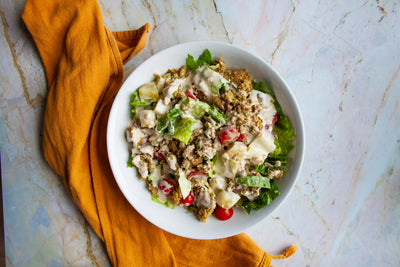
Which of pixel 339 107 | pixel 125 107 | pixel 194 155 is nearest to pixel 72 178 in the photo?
pixel 125 107

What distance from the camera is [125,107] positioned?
2.18 meters

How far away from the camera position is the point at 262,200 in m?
2.17

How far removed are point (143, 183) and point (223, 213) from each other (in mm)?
618

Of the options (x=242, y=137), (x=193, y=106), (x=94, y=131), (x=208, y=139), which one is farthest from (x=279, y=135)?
(x=94, y=131)

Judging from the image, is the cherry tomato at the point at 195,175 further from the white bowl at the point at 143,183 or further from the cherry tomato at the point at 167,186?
the white bowl at the point at 143,183

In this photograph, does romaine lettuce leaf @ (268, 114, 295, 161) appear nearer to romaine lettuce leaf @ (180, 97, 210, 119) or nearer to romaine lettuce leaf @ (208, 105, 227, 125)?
romaine lettuce leaf @ (208, 105, 227, 125)

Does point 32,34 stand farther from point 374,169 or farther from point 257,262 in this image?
point 374,169

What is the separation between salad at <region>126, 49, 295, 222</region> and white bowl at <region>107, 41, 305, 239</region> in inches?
1.8

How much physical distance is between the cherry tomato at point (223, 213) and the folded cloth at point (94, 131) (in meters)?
0.33

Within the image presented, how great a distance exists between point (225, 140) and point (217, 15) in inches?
42.5

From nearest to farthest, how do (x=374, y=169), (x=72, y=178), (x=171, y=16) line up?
(x=72, y=178) < (x=171, y=16) < (x=374, y=169)

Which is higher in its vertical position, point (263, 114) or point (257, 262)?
point (263, 114)

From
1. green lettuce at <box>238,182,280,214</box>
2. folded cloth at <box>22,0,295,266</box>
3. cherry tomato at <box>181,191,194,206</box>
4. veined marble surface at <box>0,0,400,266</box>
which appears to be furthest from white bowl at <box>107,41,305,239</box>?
veined marble surface at <box>0,0,400,266</box>

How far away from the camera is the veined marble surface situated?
2451mm
